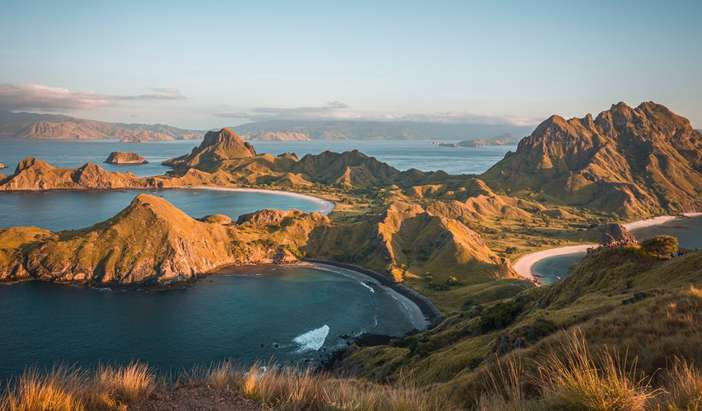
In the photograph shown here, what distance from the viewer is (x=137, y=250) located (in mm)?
127625

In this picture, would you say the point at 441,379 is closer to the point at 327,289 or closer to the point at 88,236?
the point at 327,289

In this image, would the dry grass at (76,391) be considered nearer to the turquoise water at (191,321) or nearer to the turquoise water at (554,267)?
the turquoise water at (191,321)

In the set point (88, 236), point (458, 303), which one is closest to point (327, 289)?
point (458, 303)

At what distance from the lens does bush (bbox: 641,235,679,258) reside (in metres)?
52.2

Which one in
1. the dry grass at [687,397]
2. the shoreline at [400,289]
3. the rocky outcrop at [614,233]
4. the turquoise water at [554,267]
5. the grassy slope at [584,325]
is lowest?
the shoreline at [400,289]

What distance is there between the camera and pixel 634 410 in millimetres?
7141

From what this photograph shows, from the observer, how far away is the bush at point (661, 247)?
52247mm

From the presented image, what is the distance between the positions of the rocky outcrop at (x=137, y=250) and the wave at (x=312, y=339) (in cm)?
5046

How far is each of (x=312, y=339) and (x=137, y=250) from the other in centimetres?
6728

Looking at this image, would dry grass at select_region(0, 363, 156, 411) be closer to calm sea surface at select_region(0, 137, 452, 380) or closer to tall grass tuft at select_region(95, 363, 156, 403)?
tall grass tuft at select_region(95, 363, 156, 403)

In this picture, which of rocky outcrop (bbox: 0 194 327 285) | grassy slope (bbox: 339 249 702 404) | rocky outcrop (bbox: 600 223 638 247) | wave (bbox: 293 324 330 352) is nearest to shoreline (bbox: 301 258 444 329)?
rocky outcrop (bbox: 0 194 327 285)

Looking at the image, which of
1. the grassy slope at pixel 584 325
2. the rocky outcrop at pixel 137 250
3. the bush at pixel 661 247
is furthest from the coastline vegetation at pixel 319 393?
the rocky outcrop at pixel 137 250

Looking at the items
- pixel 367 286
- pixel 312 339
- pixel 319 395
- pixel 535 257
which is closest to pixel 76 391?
pixel 319 395

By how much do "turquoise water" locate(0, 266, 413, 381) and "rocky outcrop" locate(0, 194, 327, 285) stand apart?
24.9 feet
